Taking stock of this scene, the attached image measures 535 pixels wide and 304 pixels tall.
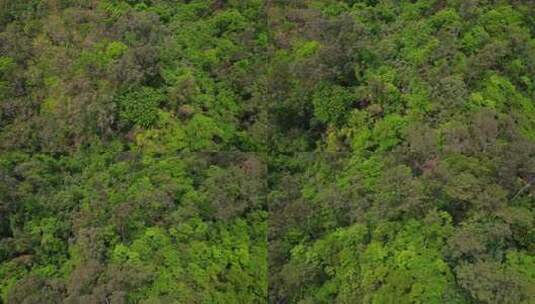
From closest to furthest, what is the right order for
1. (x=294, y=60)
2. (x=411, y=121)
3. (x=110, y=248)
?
1. (x=110, y=248)
2. (x=411, y=121)
3. (x=294, y=60)

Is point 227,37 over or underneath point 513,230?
over

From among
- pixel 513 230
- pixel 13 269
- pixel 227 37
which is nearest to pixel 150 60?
pixel 227 37

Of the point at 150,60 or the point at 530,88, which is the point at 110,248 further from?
the point at 530,88

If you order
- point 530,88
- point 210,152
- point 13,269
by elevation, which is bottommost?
point 13,269

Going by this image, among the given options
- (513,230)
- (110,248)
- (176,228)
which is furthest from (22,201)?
(513,230)

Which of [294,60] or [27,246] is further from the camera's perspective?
[294,60]

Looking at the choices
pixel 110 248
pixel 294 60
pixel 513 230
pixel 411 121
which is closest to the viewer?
pixel 513 230
